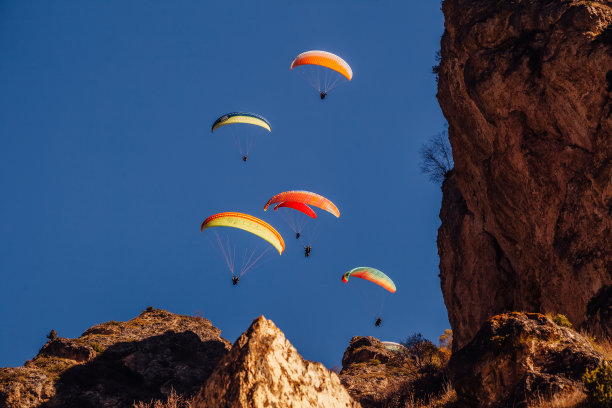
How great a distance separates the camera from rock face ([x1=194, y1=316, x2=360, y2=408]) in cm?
742

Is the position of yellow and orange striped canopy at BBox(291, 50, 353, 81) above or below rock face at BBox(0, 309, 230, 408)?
above

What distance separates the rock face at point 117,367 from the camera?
2505 cm

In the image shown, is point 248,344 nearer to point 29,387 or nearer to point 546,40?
point 546,40

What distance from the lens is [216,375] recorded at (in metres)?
7.88

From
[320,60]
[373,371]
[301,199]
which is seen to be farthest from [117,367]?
[320,60]

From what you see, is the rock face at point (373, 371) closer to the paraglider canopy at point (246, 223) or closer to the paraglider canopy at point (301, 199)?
the paraglider canopy at point (246, 223)

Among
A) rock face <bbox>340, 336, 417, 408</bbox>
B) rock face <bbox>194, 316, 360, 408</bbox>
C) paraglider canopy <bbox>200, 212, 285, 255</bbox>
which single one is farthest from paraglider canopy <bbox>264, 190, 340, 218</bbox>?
rock face <bbox>194, 316, 360, 408</bbox>

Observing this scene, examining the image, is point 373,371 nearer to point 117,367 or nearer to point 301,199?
point 301,199

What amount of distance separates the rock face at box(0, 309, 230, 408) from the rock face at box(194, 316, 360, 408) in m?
20.7

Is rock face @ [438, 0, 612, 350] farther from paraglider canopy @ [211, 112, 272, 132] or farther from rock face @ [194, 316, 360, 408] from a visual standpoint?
paraglider canopy @ [211, 112, 272, 132]

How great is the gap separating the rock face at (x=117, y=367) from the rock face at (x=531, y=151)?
15580 millimetres

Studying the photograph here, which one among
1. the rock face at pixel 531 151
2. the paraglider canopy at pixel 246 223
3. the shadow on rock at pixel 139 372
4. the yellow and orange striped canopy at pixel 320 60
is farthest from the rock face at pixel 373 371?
the yellow and orange striped canopy at pixel 320 60

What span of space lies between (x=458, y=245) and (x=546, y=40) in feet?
37.2

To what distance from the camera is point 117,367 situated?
2825 centimetres
